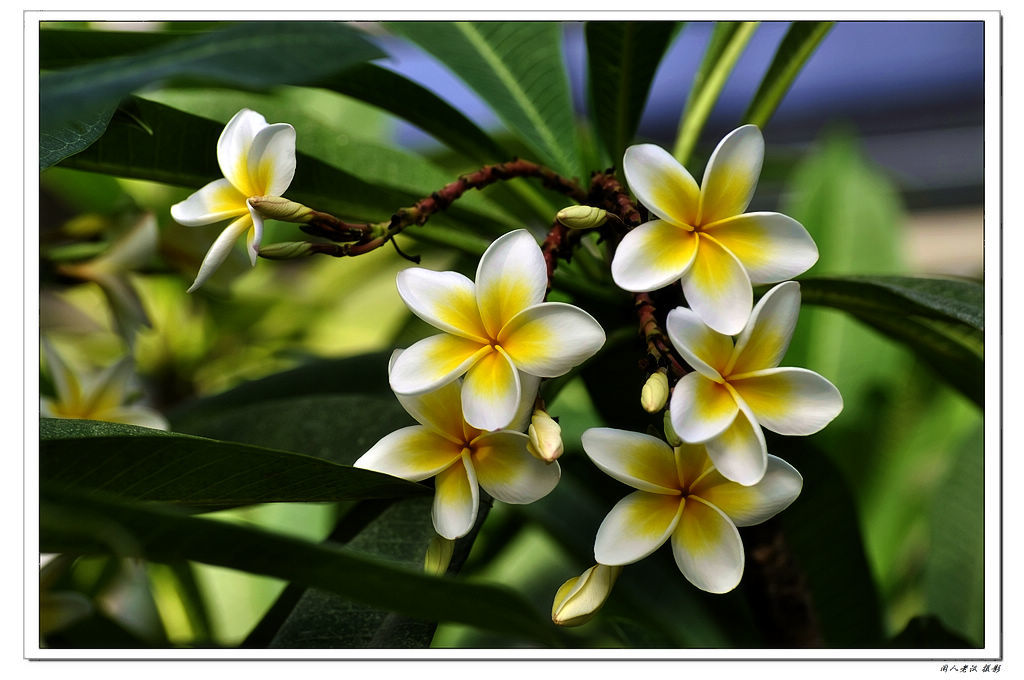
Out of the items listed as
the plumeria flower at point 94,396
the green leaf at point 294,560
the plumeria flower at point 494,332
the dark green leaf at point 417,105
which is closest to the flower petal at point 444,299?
the plumeria flower at point 494,332

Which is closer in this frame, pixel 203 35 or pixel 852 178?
pixel 203 35

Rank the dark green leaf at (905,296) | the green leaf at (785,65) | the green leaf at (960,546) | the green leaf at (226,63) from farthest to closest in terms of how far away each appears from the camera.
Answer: the green leaf at (960,546)
the green leaf at (785,65)
the dark green leaf at (905,296)
the green leaf at (226,63)

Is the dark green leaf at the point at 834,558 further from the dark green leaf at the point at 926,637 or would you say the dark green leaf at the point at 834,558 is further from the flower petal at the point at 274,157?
the flower petal at the point at 274,157

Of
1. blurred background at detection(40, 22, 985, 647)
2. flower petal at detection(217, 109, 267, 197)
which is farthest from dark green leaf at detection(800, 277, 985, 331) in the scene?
flower petal at detection(217, 109, 267, 197)

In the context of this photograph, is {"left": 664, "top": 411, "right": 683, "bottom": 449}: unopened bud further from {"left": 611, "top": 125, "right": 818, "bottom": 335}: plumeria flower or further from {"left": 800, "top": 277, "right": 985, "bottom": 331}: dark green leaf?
{"left": 800, "top": 277, "right": 985, "bottom": 331}: dark green leaf

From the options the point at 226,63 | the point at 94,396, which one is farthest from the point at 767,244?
the point at 94,396
